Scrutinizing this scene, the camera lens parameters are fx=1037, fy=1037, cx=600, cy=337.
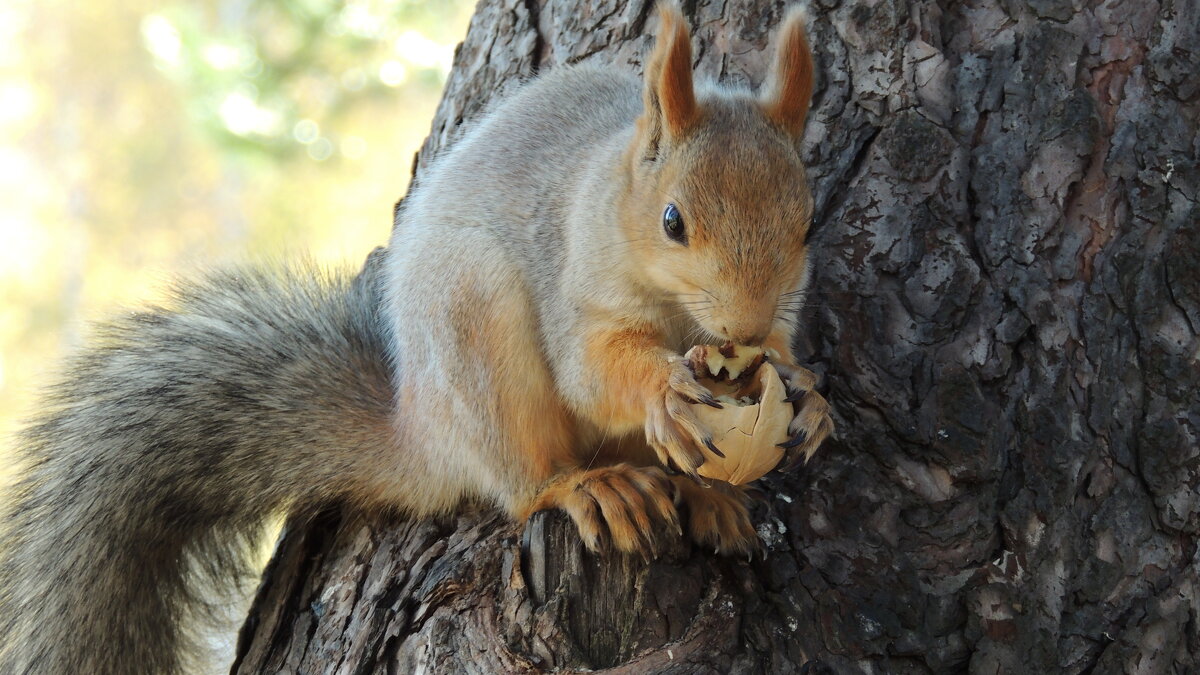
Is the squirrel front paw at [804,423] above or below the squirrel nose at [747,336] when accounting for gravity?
below

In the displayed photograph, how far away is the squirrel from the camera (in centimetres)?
161

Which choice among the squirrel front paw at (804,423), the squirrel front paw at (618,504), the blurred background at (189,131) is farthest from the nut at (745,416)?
the blurred background at (189,131)

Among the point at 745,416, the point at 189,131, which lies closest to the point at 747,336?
the point at 745,416

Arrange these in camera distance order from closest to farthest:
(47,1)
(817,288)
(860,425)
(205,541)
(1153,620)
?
(1153,620) < (860,425) < (817,288) < (205,541) < (47,1)

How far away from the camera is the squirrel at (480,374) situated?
161 cm

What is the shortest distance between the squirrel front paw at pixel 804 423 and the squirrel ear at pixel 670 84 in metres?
0.45

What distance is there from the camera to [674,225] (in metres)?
1.60

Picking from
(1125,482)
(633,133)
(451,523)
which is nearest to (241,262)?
(451,523)

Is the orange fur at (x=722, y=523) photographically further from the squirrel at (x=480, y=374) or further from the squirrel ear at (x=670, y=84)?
the squirrel ear at (x=670, y=84)

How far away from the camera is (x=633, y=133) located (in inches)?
72.3

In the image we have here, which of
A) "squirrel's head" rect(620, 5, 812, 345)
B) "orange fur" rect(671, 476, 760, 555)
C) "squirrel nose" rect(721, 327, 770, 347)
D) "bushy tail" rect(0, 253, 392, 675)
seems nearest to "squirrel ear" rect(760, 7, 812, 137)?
"squirrel's head" rect(620, 5, 812, 345)

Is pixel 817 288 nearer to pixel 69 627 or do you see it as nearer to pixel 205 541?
pixel 205 541

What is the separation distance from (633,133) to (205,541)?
1.14 meters

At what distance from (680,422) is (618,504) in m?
0.18
